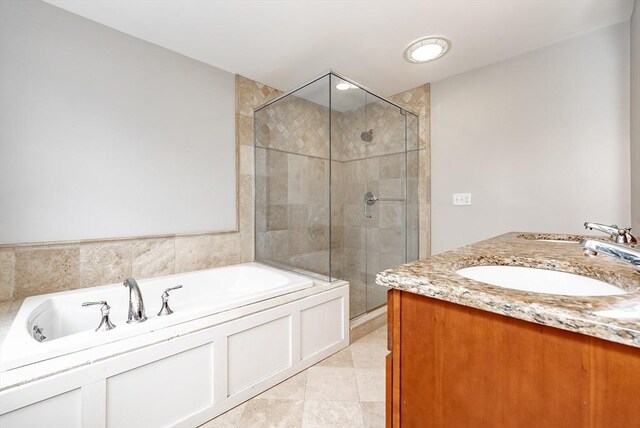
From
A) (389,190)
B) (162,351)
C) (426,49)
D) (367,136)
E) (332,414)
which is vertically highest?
(426,49)

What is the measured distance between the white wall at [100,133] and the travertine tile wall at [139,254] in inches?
3.5

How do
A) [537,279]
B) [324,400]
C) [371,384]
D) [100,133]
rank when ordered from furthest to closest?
[100,133] → [371,384] → [324,400] → [537,279]

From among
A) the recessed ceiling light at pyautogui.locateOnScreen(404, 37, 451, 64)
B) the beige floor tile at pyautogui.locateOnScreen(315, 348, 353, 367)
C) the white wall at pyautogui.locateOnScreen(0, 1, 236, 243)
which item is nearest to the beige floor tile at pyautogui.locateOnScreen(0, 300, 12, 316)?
the white wall at pyautogui.locateOnScreen(0, 1, 236, 243)

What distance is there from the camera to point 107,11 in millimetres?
1646

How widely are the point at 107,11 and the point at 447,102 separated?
2.74 m

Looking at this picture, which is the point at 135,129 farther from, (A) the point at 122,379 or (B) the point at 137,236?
(A) the point at 122,379

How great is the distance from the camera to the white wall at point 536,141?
69.9 inches

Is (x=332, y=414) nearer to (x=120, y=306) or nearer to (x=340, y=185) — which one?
(x=120, y=306)

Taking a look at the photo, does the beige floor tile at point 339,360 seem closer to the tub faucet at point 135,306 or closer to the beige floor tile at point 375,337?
the beige floor tile at point 375,337

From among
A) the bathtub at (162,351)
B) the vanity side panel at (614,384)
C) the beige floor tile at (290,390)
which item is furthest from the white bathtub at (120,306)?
the vanity side panel at (614,384)

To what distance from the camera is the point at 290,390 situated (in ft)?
5.05

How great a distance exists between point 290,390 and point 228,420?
363mm

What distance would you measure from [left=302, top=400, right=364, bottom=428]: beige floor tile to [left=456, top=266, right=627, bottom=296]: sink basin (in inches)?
40.0

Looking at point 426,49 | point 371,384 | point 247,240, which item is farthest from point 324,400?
point 426,49
